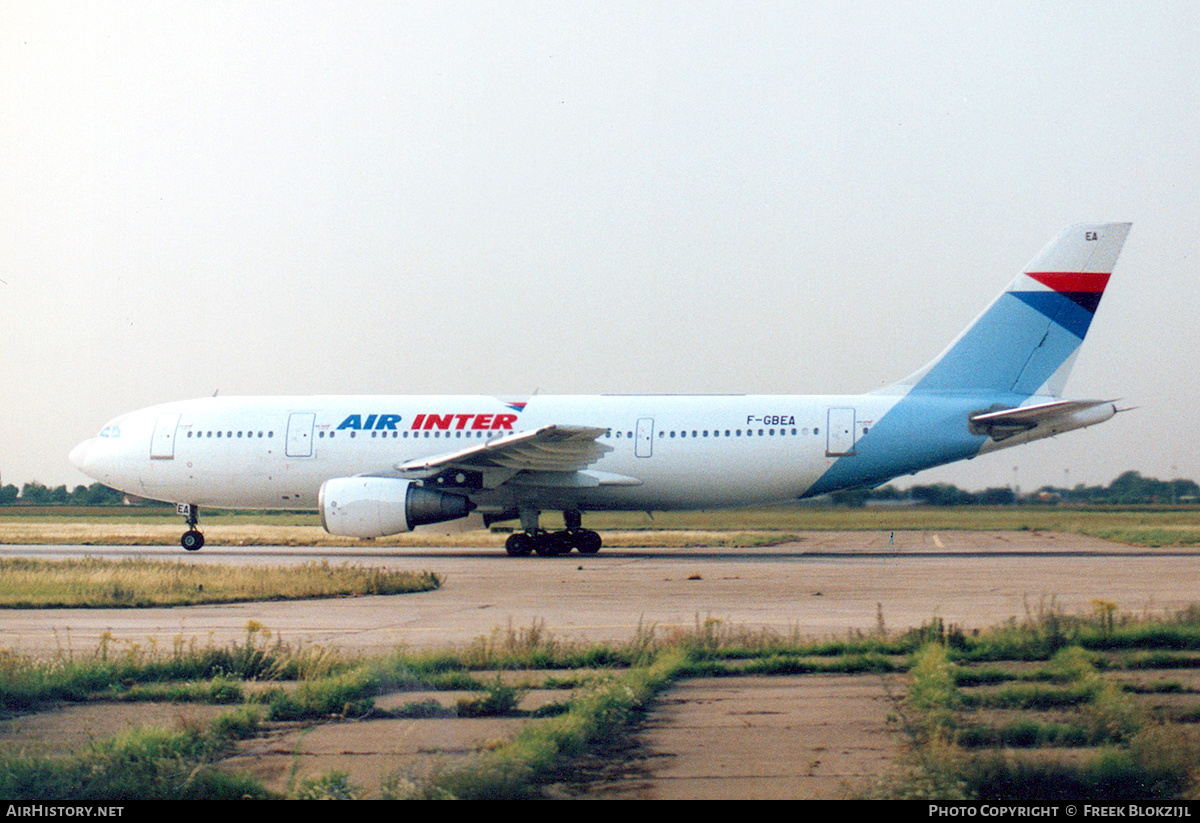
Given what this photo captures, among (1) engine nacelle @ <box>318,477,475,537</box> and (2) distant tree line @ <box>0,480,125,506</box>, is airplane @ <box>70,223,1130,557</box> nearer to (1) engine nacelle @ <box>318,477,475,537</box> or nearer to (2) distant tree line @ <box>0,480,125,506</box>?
(1) engine nacelle @ <box>318,477,475,537</box>

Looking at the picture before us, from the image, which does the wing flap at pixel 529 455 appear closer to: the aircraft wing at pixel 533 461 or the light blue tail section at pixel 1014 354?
the aircraft wing at pixel 533 461

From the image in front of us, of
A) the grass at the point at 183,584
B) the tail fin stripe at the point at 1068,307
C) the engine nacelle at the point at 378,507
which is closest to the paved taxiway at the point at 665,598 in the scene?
the grass at the point at 183,584

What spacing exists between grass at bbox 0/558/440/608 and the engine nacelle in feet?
14.4

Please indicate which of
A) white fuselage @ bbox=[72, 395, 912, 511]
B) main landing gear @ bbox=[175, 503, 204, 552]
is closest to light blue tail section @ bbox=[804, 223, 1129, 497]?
white fuselage @ bbox=[72, 395, 912, 511]

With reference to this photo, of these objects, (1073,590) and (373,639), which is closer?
(373,639)

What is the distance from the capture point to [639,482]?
81.1 feet

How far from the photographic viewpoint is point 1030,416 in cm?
2281

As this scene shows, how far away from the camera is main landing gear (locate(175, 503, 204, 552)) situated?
87.8ft

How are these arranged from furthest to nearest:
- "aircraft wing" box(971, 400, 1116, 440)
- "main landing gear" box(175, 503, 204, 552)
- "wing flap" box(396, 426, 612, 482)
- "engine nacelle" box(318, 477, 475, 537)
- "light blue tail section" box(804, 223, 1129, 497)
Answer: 1. "main landing gear" box(175, 503, 204, 552)
2. "light blue tail section" box(804, 223, 1129, 497)
3. "engine nacelle" box(318, 477, 475, 537)
4. "wing flap" box(396, 426, 612, 482)
5. "aircraft wing" box(971, 400, 1116, 440)
